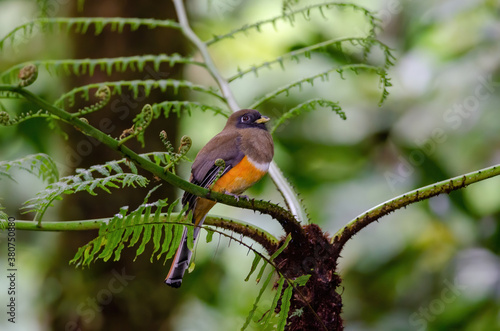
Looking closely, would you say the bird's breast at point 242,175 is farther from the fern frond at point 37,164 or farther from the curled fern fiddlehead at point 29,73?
the curled fern fiddlehead at point 29,73

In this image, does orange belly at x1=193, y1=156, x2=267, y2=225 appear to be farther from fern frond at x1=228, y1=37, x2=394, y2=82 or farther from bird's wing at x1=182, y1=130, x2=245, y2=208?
fern frond at x1=228, y1=37, x2=394, y2=82

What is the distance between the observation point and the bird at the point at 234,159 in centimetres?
164

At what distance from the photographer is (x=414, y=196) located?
4.28ft

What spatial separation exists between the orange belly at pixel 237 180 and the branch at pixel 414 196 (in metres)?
0.33

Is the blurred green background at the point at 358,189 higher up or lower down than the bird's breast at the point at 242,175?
higher up

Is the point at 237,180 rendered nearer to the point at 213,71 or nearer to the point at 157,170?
the point at 213,71

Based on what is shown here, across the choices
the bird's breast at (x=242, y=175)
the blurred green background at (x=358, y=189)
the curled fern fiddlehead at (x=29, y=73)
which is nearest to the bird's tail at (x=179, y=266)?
the bird's breast at (x=242, y=175)

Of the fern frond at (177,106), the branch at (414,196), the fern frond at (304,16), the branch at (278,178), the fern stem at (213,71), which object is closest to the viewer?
the branch at (414,196)

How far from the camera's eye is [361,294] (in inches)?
132

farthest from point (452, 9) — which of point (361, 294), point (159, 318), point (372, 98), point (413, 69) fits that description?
point (159, 318)

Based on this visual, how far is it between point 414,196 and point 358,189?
79.1 inches

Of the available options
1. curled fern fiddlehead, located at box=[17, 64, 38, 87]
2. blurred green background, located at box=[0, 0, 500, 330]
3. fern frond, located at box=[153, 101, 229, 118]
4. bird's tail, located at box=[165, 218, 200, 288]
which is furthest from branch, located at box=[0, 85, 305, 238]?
blurred green background, located at box=[0, 0, 500, 330]

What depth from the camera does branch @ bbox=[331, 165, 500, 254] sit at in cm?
128

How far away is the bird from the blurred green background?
1183 mm
